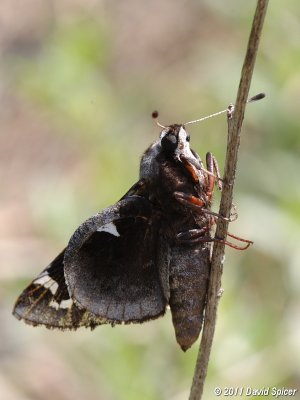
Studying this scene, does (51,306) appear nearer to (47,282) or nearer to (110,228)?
(47,282)

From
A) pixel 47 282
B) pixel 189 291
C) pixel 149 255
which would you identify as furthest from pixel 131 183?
pixel 189 291

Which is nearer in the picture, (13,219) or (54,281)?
(54,281)

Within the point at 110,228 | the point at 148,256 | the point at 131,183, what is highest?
the point at 131,183

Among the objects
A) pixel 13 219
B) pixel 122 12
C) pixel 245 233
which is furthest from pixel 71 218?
pixel 122 12

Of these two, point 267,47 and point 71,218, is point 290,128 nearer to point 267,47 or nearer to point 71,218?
point 267,47

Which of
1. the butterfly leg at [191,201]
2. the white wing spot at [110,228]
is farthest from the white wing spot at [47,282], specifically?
the butterfly leg at [191,201]

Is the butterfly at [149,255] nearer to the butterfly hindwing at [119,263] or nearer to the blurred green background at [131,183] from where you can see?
the butterfly hindwing at [119,263]

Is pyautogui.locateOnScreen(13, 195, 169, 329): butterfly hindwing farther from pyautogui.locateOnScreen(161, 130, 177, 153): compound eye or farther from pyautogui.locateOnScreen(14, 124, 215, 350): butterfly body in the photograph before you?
pyautogui.locateOnScreen(161, 130, 177, 153): compound eye

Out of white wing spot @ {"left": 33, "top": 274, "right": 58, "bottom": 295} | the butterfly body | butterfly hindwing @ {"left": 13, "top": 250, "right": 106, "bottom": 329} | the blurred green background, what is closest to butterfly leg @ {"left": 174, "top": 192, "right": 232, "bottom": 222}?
the butterfly body
